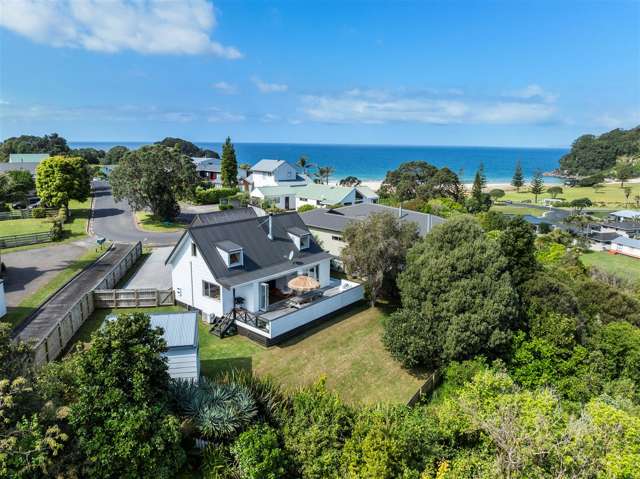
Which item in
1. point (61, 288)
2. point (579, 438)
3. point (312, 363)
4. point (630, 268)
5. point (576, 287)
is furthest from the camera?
point (630, 268)

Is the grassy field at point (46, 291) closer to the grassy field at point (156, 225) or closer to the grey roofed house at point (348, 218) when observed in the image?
the grassy field at point (156, 225)

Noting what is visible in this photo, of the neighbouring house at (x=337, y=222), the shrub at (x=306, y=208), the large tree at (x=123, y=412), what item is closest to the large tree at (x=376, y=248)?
the neighbouring house at (x=337, y=222)

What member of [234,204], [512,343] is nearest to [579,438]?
[512,343]

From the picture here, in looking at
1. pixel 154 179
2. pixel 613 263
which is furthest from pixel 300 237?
pixel 613 263

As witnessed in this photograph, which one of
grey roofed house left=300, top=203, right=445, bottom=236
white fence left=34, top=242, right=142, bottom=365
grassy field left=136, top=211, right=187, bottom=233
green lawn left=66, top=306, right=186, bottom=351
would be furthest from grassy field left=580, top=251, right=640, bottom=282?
white fence left=34, top=242, right=142, bottom=365

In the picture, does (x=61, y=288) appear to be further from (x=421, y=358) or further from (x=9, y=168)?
(x=9, y=168)

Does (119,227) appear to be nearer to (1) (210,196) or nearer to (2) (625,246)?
(1) (210,196)
